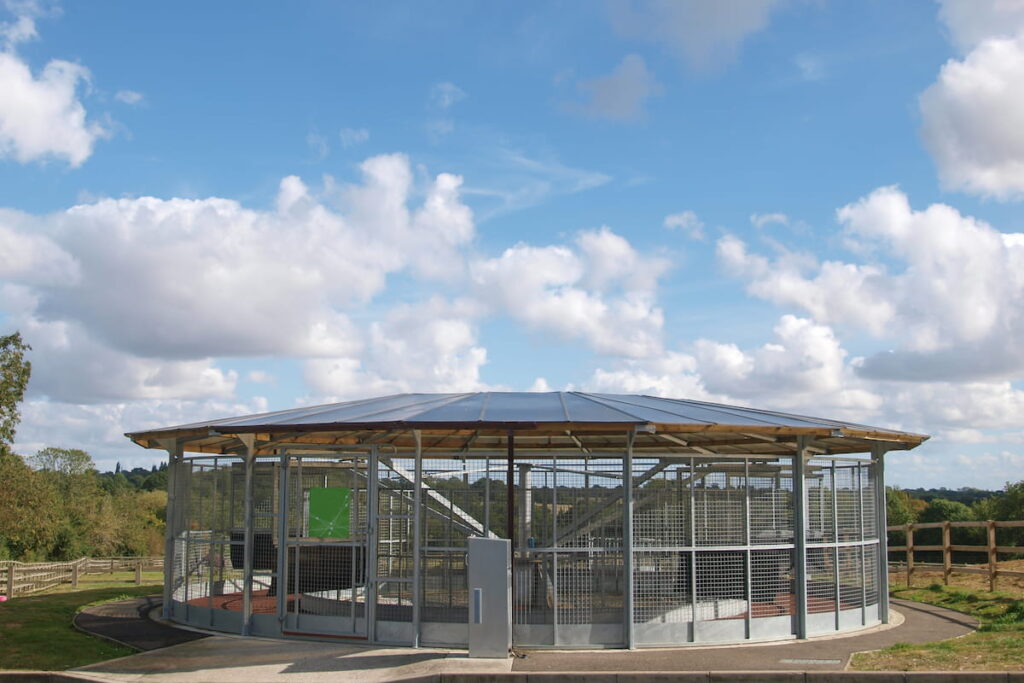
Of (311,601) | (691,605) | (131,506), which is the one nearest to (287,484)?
(311,601)

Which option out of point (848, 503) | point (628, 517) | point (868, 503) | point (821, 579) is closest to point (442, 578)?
point (628, 517)

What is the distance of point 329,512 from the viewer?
15.2m

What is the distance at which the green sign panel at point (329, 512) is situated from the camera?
15109 mm

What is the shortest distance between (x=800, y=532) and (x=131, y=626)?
39.4ft

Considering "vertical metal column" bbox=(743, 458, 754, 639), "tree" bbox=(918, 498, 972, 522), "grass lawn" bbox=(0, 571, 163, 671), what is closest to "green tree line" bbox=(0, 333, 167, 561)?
"grass lawn" bbox=(0, 571, 163, 671)

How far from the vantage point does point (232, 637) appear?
15227 mm

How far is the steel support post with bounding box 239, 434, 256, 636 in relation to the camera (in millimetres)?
15367

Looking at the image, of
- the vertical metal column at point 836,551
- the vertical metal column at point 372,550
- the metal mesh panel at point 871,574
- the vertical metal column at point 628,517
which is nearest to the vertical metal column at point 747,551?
the vertical metal column at point 836,551

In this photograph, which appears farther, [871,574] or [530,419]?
[871,574]

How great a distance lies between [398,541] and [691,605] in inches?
204

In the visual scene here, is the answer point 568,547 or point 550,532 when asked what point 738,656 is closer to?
point 568,547

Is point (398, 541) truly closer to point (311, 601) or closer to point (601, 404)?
point (311, 601)

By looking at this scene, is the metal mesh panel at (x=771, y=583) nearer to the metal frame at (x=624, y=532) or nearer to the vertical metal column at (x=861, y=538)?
the metal frame at (x=624, y=532)

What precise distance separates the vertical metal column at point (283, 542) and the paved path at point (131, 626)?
1537 mm
